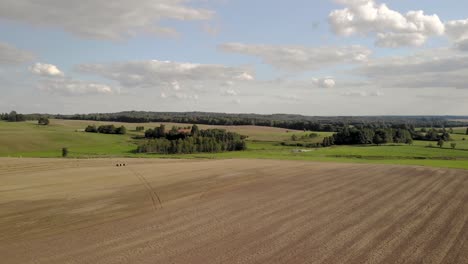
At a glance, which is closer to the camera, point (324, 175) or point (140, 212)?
point (140, 212)

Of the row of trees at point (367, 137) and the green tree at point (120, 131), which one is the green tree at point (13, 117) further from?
Answer: the row of trees at point (367, 137)

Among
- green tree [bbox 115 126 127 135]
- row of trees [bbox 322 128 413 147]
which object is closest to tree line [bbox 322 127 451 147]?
row of trees [bbox 322 128 413 147]

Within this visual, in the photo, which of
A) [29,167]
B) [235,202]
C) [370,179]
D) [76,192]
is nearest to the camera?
[235,202]

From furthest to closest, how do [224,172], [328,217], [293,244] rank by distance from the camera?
[224,172]
[328,217]
[293,244]

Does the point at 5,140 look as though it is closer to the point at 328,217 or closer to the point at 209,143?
the point at 209,143

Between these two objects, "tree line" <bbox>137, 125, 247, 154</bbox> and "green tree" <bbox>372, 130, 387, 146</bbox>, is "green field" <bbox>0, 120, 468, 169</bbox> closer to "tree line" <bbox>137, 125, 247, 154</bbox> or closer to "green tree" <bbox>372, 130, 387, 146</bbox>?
"tree line" <bbox>137, 125, 247, 154</bbox>

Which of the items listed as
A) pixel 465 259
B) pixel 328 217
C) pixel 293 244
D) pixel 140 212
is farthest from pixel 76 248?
pixel 465 259
